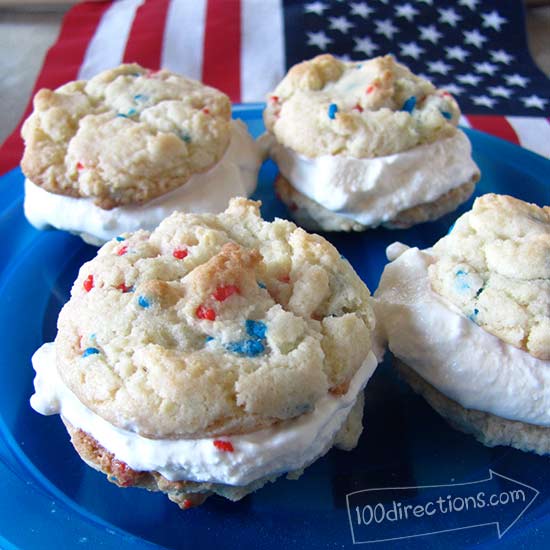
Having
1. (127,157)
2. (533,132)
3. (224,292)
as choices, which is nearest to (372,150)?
(127,157)

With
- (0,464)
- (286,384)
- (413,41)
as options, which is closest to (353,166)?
(286,384)

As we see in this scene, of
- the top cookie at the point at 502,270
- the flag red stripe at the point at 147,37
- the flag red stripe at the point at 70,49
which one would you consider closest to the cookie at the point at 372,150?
the top cookie at the point at 502,270

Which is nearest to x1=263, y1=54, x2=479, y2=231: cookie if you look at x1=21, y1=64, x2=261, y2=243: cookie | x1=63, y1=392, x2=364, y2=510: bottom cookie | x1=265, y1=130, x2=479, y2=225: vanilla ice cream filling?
x1=265, y1=130, x2=479, y2=225: vanilla ice cream filling

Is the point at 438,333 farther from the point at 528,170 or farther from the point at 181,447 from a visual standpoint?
the point at 528,170

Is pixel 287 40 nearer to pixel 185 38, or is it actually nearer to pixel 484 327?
pixel 185 38

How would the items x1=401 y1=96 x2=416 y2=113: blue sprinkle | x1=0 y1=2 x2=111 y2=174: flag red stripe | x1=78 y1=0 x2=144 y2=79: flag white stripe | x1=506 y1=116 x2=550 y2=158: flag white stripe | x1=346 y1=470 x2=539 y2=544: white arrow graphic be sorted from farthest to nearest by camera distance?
x1=78 y1=0 x2=144 y2=79: flag white stripe, x1=0 y1=2 x2=111 y2=174: flag red stripe, x1=506 y1=116 x2=550 y2=158: flag white stripe, x1=401 y1=96 x2=416 y2=113: blue sprinkle, x1=346 y1=470 x2=539 y2=544: white arrow graphic

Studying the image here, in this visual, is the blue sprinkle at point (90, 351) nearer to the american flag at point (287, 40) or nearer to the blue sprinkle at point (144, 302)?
the blue sprinkle at point (144, 302)

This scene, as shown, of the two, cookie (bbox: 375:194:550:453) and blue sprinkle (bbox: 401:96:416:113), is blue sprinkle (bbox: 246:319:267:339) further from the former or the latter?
blue sprinkle (bbox: 401:96:416:113)

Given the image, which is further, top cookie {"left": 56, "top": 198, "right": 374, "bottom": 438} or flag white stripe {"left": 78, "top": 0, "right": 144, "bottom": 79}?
flag white stripe {"left": 78, "top": 0, "right": 144, "bottom": 79}
